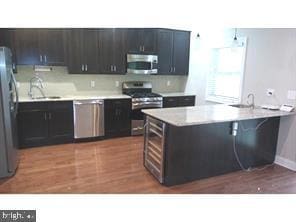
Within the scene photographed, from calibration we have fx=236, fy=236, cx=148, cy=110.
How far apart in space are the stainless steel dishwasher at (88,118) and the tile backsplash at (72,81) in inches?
22.6

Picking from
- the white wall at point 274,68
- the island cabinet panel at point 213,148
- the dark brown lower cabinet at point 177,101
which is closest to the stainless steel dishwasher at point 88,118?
the dark brown lower cabinet at point 177,101

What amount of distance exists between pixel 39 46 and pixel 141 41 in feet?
6.20

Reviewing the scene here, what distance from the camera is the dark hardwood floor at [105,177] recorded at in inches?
107

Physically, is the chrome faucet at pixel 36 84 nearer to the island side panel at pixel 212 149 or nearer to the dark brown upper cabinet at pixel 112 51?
the dark brown upper cabinet at pixel 112 51

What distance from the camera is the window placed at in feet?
13.7

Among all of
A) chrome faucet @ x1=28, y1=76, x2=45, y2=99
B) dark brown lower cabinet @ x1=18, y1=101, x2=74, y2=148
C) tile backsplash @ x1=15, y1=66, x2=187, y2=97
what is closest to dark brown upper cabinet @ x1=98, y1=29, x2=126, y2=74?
tile backsplash @ x1=15, y1=66, x2=187, y2=97

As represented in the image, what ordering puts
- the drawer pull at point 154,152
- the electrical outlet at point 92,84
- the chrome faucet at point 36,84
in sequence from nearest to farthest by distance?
the drawer pull at point 154,152
the chrome faucet at point 36,84
the electrical outlet at point 92,84

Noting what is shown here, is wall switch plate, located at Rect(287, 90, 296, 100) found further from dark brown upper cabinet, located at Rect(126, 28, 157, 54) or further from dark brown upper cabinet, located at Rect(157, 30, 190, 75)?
dark brown upper cabinet, located at Rect(126, 28, 157, 54)

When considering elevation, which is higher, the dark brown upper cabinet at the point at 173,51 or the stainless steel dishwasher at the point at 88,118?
the dark brown upper cabinet at the point at 173,51

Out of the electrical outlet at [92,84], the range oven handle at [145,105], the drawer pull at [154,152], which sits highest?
the electrical outlet at [92,84]

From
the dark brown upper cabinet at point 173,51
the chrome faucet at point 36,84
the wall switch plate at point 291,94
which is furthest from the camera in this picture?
the dark brown upper cabinet at point 173,51

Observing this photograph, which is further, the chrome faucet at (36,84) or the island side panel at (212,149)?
the chrome faucet at (36,84)

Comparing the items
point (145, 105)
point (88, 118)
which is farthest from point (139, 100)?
point (88, 118)
